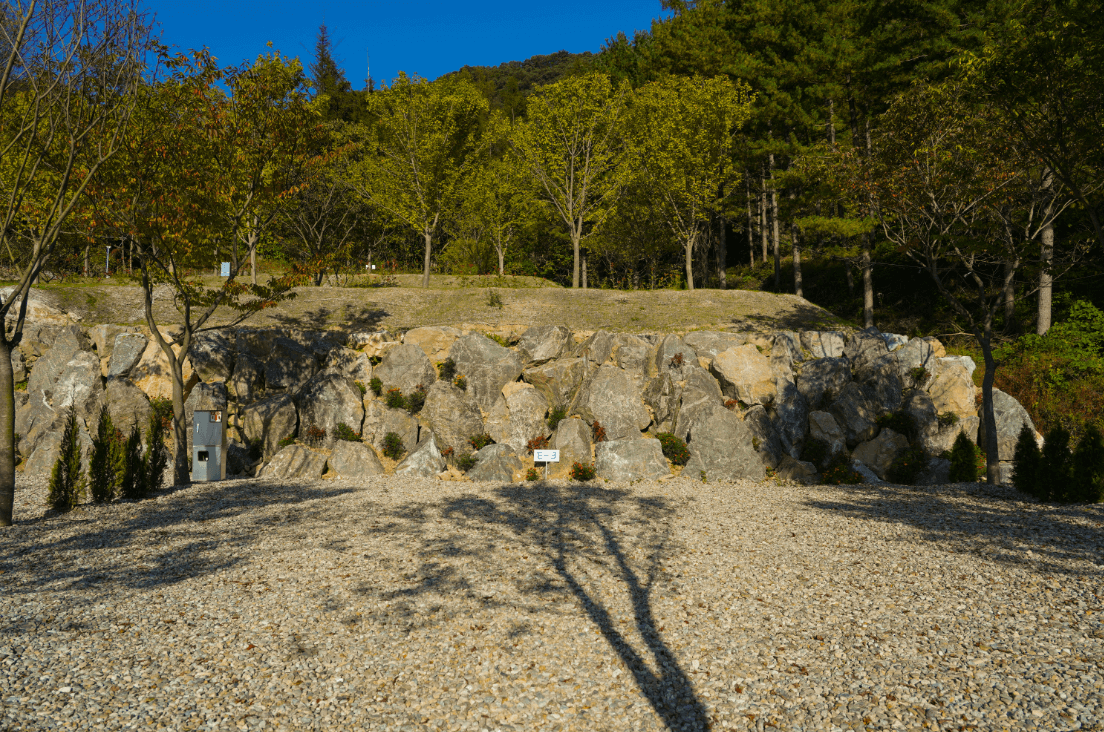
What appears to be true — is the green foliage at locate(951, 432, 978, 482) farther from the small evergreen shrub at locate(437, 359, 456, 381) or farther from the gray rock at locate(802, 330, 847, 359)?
the small evergreen shrub at locate(437, 359, 456, 381)

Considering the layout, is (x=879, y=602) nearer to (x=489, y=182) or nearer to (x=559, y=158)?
(x=559, y=158)

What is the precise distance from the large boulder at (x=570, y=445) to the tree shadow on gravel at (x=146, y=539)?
17.6 ft

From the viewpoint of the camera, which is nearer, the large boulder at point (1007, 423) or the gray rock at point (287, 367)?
the large boulder at point (1007, 423)

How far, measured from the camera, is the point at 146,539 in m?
8.49

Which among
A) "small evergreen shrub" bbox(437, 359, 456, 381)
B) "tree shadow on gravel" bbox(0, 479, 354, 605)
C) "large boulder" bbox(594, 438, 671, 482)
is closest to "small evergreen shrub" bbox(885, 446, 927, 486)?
"large boulder" bbox(594, 438, 671, 482)

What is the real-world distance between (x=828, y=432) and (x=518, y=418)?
8552 mm

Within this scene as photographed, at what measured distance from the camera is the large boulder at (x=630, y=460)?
1435cm

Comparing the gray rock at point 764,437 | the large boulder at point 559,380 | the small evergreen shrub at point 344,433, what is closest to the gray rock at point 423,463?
the small evergreen shrub at point 344,433

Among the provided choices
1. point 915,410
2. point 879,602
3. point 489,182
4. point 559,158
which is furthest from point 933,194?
point 489,182

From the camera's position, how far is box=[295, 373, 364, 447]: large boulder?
50.6ft

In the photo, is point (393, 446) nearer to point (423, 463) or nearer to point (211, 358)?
point (423, 463)

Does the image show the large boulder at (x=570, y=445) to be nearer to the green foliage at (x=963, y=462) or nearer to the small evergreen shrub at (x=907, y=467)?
the small evergreen shrub at (x=907, y=467)

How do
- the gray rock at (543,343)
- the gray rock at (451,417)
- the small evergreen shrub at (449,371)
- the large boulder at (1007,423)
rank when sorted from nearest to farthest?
the large boulder at (1007,423) < the gray rock at (451,417) < the small evergreen shrub at (449,371) < the gray rock at (543,343)

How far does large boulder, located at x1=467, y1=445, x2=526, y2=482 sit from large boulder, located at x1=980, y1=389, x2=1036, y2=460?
1252cm
